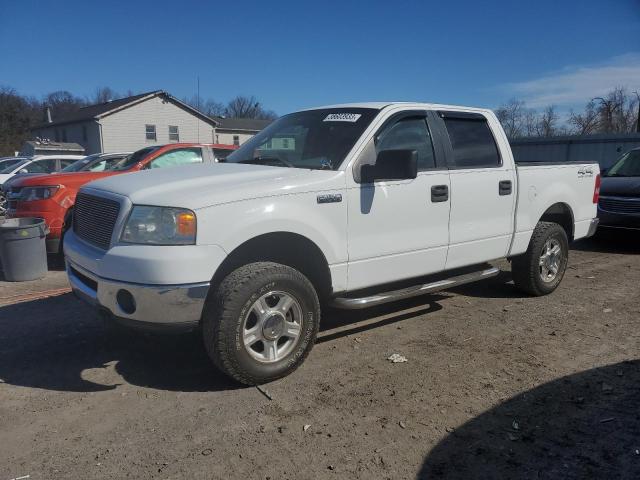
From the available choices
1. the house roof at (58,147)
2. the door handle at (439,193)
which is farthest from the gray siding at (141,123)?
the door handle at (439,193)

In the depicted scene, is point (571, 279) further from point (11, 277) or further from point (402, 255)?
point (11, 277)

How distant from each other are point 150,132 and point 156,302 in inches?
1576

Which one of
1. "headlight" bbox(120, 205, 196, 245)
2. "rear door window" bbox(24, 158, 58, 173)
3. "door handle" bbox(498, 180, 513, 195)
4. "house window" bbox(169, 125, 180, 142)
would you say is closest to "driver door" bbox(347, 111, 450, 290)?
"door handle" bbox(498, 180, 513, 195)

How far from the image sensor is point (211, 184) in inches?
138

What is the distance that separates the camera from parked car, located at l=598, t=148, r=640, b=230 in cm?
885

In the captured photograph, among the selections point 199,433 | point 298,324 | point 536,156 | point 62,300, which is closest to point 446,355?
point 298,324

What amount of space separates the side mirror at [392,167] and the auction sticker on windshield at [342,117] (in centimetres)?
59

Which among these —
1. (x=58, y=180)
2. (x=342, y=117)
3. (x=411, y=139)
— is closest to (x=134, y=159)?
(x=58, y=180)

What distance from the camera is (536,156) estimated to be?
25.6m

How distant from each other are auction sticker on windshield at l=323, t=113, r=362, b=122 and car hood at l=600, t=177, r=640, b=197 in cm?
690

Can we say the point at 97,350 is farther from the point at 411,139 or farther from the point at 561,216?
the point at 561,216

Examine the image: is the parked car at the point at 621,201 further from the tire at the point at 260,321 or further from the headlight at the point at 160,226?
the headlight at the point at 160,226

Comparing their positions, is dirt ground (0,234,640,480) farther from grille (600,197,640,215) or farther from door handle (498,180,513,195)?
grille (600,197,640,215)

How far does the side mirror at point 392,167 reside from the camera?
379 cm
